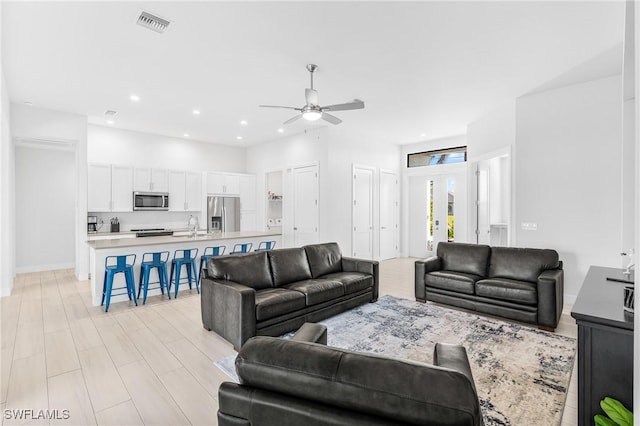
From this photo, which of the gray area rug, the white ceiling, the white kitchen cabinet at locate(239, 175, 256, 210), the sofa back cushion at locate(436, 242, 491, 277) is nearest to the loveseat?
the gray area rug

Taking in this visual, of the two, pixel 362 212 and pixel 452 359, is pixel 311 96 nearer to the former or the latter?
pixel 452 359

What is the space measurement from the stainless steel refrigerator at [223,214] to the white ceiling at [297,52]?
3006 mm

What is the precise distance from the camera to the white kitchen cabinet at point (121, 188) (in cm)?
667

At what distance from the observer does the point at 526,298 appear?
11.8 feet

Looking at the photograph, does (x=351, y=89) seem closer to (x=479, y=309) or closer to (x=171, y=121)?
(x=479, y=309)

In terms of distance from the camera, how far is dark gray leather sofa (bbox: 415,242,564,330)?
3518 millimetres

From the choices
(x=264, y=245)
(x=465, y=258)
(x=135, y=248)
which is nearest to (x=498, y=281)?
(x=465, y=258)

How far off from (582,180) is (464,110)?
213 centimetres

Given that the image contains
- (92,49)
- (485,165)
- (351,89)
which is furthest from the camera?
(485,165)

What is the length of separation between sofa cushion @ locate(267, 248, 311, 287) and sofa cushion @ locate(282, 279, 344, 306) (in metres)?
0.10

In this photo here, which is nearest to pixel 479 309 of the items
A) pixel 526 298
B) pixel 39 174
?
pixel 526 298

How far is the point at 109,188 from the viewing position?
662 centimetres

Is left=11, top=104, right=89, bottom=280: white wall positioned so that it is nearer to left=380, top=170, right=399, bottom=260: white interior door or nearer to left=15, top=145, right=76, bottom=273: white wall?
left=15, top=145, right=76, bottom=273: white wall

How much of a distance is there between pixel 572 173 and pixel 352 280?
11.3 ft
